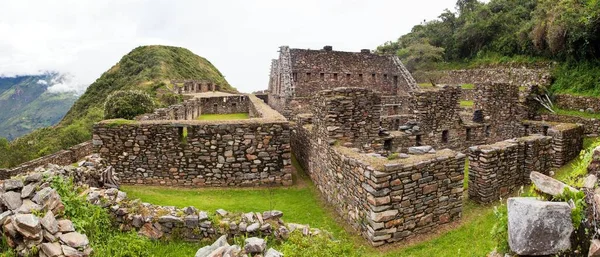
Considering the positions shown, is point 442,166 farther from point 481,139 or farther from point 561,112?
point 561,112

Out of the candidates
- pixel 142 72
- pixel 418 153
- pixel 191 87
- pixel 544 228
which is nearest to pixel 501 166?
pixel 418 153

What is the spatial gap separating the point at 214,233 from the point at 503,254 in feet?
18.0

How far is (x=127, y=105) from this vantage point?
76.6ft

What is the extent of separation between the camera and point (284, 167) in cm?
1245

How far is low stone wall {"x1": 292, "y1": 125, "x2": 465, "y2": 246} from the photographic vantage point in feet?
23.7

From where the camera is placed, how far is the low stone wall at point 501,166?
9.30m

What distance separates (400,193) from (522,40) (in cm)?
3203

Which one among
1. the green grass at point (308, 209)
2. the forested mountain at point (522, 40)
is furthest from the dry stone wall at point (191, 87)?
the green grass at point (308, 209)

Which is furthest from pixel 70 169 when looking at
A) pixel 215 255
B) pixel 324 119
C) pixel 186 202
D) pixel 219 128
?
pixel 324 119

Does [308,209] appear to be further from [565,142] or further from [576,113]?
[576,113]

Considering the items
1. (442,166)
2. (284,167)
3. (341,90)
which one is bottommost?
(284,167)

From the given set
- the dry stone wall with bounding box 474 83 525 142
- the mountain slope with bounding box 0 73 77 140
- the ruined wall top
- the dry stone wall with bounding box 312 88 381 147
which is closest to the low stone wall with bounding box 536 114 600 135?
the dry stone wall with bounding box 474 83 525 142

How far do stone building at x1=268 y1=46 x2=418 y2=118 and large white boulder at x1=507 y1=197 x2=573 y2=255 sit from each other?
21242 mm

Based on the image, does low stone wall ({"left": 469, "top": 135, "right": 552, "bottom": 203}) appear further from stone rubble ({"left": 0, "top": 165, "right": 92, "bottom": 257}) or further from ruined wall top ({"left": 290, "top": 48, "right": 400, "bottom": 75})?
ruined wall top ({"left": 290, "top": 48, "right": 400, "bottom": 75})
